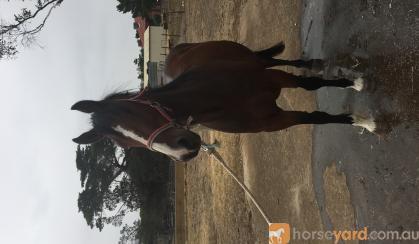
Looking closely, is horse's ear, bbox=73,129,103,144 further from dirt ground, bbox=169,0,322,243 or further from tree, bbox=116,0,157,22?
tree, bbox=116,0,157,22

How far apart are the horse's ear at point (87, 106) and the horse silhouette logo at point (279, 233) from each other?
323 cm

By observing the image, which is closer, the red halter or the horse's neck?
the red halter

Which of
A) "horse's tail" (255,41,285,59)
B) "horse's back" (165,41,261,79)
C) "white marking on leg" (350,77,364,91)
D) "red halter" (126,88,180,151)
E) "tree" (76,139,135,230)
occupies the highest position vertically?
"horse's tail" (255,41,285,59)

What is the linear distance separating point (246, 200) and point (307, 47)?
2861mm

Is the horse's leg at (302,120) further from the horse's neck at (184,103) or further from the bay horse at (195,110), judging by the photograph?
the horse's neck at (184,103)

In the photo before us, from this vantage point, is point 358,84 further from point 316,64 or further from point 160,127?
point 160,127

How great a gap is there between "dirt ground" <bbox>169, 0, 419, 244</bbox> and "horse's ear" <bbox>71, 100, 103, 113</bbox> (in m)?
2.23

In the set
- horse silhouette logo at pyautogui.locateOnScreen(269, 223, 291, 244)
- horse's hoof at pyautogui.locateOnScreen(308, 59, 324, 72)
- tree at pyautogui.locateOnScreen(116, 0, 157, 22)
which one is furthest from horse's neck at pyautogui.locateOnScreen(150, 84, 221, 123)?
tree at pyautogui.locateOnScreen(116, 0, 157, 22)

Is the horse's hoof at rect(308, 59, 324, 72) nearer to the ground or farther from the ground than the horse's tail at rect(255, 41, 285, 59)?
nearer to the ground

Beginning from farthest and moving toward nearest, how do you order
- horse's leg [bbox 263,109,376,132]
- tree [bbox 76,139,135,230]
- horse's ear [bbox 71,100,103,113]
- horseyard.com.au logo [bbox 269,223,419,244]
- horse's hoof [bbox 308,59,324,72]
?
1. tree [bbox 76,139,135,230]
2. horse's hoof [bbox 308,59,324,72]
3. horse's leg [bbox 263,109,376,132]
4. horseyard.com.au logo [bbox 269,223,419,244]
5. horse's ear [bbox 71,100,103,113]

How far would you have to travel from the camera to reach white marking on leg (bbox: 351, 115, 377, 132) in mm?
3329

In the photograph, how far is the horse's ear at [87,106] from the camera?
2.69 meters

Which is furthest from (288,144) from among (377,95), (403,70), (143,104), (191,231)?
(191,231)

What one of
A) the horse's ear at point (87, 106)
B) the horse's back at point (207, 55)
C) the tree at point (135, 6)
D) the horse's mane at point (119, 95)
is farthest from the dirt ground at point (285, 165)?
the horse's ear at point (87, 106)
